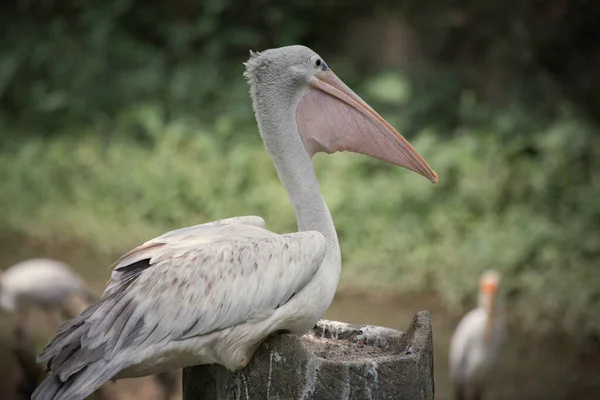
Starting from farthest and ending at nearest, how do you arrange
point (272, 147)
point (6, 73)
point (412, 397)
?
point (6, 73)
point (272, 147)
point (412, 397)

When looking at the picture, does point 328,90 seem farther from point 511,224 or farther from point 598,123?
point 598,123

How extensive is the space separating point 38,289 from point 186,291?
3341mm

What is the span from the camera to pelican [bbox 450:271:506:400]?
5.31 meters

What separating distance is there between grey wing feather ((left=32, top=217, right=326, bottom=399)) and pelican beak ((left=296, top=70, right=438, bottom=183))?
358mm

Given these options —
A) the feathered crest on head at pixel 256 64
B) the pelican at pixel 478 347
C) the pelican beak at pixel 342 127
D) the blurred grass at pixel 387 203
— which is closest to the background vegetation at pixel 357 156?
the blurred grass at pixel 387 203

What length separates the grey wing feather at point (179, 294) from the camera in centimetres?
262

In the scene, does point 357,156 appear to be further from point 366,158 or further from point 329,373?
point 329,373

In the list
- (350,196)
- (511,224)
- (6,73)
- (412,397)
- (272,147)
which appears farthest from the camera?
(6,73)

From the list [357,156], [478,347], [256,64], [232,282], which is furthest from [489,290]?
[232,282]

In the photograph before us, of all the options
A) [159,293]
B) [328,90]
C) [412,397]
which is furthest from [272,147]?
[412,397]

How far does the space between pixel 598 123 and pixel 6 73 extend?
5.36m

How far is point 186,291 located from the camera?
2.71m

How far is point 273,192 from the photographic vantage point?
7203 millimetres

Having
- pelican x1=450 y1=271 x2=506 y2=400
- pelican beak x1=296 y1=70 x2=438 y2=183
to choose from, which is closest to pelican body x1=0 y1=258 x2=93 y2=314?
pelican x1=450 y1=271 x2=506 y2=400
